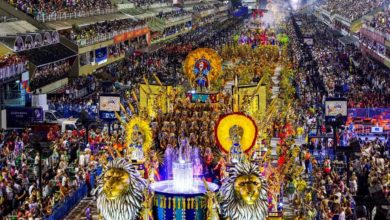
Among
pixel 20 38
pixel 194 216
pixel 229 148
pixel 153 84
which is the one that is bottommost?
pixel 194 216

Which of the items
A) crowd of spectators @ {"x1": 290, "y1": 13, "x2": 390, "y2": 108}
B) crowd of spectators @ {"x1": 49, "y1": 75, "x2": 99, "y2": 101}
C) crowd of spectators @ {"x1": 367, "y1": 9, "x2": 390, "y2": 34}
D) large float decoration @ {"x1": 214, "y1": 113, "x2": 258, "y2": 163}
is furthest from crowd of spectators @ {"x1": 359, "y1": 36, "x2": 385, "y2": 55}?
large float decoration @ {"x1": 214, "y1": 113, "x2": 258, "y2": 163}

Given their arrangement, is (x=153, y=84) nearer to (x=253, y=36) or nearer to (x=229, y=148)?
(x=229, y=148)

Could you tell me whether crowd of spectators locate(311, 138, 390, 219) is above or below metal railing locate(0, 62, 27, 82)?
below

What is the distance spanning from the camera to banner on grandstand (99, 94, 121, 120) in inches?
1309

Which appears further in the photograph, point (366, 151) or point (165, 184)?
point (366, 151)

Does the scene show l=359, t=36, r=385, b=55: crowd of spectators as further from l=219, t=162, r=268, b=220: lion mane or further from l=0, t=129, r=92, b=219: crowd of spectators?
l=219, t=162, r=268, b=220: lion mane

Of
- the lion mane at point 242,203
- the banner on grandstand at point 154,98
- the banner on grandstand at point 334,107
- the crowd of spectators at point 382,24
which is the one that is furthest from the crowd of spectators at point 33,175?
the crowd of spectators at point 382,24

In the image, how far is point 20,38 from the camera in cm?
4266

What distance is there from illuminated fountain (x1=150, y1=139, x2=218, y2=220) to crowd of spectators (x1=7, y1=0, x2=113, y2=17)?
34.5m

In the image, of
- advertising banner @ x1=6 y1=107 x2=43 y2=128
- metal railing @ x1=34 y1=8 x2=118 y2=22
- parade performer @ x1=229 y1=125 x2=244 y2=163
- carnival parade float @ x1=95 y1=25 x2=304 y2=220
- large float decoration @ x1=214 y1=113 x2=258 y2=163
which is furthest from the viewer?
metal railing @ x1=34 y1=8 x2=118 y2=22

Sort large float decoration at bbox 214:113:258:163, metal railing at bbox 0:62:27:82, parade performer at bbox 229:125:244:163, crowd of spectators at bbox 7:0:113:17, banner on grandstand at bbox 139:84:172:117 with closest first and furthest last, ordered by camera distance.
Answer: parade performer at bbox 229:125:244:163, large float decoration at bbox 214:113:258:163, banner on grandstand at bbox 139:84:172:117, metal railing at bbox 0:62:27:82, crowd of spectators at bbox 7:0:113:17

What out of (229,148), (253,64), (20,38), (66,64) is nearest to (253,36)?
(253,64)

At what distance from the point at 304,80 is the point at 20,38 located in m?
19.7

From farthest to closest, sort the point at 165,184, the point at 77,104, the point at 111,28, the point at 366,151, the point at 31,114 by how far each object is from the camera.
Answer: the point at 111,28, the point at 77,104, the point at 31,114, the point at 366,151, the point at 165,184
